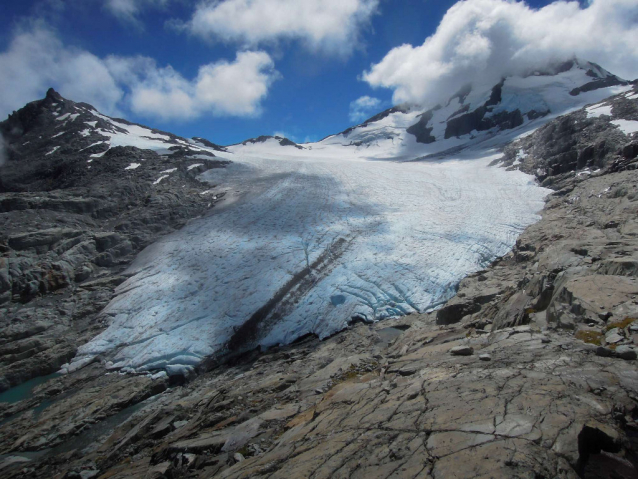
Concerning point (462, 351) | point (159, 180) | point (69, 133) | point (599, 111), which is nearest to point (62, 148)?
point (69, 133)

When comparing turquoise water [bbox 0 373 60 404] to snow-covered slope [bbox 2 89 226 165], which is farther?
snow-covered slope [bbox 2 89 226 165]

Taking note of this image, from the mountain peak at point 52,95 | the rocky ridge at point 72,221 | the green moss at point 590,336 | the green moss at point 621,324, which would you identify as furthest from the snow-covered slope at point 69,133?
the green moss at point 621,324

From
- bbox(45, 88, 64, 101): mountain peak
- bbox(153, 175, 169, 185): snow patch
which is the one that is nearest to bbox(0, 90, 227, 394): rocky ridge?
bbox(153, 175, 169, 185): snow patch

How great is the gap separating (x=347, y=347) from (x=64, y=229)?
2057 centimetres

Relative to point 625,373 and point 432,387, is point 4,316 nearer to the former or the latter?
point 432,387

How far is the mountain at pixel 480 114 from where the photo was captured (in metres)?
60.5

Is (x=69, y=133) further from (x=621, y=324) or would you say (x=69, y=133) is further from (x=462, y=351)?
(x=621, y=324)

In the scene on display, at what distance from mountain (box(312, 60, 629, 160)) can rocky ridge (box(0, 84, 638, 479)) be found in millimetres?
50353

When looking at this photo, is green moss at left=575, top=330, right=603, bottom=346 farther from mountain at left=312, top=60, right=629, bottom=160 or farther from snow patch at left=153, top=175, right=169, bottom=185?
mountain at left=312, top=60, right=629, bottom=160

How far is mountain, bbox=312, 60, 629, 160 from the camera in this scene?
60.5m

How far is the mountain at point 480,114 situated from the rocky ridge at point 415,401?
50.4 metres

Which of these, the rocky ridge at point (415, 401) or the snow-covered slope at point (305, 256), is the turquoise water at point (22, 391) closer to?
the rocky ridge at point (415, 401)

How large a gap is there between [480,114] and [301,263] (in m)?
72.6

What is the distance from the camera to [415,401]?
16.8 ft
